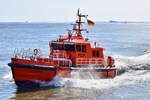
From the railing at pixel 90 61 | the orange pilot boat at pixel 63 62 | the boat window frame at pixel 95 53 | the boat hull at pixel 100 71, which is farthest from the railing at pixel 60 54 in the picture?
the boat window frame at pixel 95 53

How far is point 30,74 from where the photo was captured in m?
20.2

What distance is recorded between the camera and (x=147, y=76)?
24.6 m

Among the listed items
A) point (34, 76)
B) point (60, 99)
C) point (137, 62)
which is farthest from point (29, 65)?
point (137, 62)

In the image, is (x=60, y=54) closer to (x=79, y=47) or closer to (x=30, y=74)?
(x=79, y=47)

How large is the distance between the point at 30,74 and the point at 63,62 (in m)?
2.46

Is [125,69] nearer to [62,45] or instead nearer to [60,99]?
[62,45]

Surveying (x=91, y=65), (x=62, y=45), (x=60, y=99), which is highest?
(x=62, y=45)

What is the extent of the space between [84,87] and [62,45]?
3.37 meters

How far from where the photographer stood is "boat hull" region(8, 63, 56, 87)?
1995 cm

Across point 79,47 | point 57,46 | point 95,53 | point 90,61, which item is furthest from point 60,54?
point 95,53

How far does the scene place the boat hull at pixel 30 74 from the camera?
1995cm

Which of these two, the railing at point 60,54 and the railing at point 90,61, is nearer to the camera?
the railing at point 60,54

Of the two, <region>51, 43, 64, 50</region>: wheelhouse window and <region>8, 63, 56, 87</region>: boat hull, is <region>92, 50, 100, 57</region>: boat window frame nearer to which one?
<region>51, 43, 64, 50</region>: wheelhouse window

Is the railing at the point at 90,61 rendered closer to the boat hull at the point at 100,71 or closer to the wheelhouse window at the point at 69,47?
the boat hull at the point at 100,71
